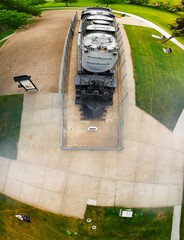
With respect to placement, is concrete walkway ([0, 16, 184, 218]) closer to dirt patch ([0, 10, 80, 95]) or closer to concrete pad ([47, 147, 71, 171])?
concrete pad ([47, 147, 71, 171])

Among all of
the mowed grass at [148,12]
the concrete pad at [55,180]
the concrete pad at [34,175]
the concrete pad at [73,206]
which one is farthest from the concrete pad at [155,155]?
the mowed grass at [148,12]

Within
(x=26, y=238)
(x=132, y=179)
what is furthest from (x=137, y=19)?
(x=26, y=238)

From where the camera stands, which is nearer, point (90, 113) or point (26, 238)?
point (26, 238)

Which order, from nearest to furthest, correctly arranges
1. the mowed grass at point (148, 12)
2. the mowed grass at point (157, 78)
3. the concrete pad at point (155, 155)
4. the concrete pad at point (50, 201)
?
the concrete pad at point (50, 201) < the concrete pad at point (155, 155) < the mowed grass at point (157, 78) < the mowed grass at point (148, 12)

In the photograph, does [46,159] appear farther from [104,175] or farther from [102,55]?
[102,55]

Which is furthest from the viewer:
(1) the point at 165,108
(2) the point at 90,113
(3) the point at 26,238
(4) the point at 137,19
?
(4) the point at 137,19

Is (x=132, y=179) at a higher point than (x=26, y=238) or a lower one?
higher

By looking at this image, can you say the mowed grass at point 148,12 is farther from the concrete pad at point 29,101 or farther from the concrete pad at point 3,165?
the concrete pad at point 3,165
